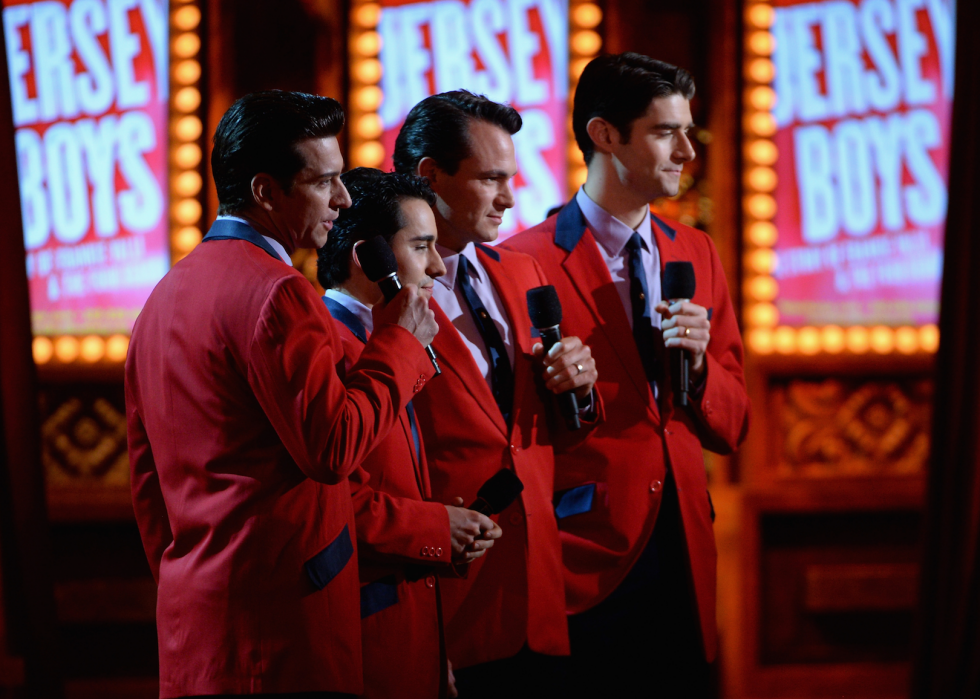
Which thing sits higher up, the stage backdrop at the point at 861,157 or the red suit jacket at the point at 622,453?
the stage backdrop at the point at 861,157

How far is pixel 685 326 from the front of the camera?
5.57 ft

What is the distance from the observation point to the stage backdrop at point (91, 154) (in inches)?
134

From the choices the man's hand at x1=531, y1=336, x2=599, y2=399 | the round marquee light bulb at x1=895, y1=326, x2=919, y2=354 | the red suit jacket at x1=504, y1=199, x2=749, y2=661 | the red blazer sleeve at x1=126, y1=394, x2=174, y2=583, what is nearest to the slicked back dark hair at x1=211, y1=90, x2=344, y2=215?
the red blazer sleeve at x1=126, y1=394, x2=174, y2=583

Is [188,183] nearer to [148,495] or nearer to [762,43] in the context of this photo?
[762,43]

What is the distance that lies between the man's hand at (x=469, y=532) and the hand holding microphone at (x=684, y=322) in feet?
1.44

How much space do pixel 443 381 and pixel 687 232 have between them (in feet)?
2.14

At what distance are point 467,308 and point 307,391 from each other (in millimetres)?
580

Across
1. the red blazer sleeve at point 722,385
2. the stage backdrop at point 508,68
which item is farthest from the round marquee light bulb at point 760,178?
the red blazer sleeve at point 722,385

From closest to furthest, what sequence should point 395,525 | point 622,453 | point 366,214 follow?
point 395,525
point 366,214
point 622,453

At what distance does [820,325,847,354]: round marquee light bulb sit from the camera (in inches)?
134

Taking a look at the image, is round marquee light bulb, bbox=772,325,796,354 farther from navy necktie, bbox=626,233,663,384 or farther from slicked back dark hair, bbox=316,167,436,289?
slicked back dark hair, bbox=316,167,436,289

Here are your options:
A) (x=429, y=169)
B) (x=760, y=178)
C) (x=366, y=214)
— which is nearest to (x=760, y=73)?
(x=760, y=178)

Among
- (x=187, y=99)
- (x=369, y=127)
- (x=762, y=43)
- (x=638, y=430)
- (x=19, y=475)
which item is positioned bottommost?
(x=19, y=475)

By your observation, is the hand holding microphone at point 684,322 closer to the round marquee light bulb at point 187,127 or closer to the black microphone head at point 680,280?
the black microphone head at point 680,280
